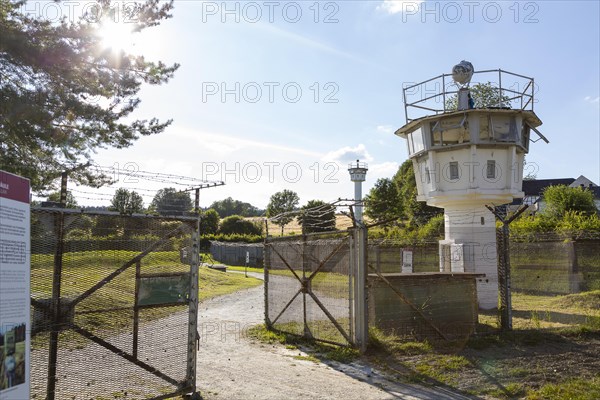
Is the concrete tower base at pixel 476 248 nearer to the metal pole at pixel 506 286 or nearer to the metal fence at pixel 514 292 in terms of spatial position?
the metal fence at pixel 514 292

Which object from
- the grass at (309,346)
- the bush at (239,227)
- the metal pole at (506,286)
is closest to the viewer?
the grass at (309,346)

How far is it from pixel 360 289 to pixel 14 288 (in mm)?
7477

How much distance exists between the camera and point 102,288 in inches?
266

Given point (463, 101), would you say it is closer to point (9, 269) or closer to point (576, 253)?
point (576, 253)

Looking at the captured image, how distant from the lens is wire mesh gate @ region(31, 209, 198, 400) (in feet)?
19.8

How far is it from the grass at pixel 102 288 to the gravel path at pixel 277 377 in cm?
168

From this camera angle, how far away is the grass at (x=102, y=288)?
605cm

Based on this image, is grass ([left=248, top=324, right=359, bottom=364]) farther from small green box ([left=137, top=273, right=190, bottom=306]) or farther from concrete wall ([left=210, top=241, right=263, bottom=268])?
concrete wall ([left=210, top=241, right=263, bottom=268])

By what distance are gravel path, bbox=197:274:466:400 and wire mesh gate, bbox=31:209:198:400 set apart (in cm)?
115

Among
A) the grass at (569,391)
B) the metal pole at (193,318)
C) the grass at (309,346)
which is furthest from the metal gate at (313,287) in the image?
the metal pole at (193,318)

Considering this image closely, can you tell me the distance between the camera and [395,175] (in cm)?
7200

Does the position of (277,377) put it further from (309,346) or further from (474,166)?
(474,166)

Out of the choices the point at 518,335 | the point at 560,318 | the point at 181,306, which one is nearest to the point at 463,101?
the point at 560,318

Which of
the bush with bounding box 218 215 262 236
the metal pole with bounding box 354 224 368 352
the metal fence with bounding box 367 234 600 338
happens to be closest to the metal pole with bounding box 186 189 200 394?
the metal pole with bounding box 354 224 368 352
